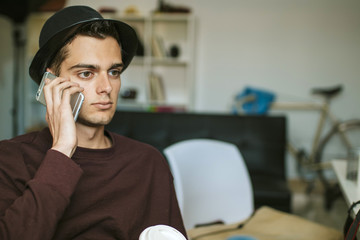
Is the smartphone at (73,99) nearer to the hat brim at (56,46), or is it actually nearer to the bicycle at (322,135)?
the hat brim at (56,46)

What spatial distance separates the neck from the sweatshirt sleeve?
254 mm

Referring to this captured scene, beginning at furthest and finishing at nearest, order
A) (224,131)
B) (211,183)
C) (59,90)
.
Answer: (224,131)
(211,183)
(59,90)

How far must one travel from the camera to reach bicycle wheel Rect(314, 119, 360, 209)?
377 cm

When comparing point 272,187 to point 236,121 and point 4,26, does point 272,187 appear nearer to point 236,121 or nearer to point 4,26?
point 236,121

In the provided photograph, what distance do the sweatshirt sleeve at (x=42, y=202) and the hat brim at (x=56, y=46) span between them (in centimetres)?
32

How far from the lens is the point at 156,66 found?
416 cm

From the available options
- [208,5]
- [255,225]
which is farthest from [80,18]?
[208,5]

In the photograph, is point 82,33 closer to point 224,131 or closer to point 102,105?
point 102,105

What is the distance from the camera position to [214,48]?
161 inches

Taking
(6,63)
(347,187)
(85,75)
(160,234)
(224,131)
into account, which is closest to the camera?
(160,234)

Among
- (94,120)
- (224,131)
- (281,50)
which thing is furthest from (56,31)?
(281,50)

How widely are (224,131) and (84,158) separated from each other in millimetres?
1771

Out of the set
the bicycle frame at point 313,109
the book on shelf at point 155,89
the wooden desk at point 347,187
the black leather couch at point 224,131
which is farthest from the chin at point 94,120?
the bicycle frame at point 313,109

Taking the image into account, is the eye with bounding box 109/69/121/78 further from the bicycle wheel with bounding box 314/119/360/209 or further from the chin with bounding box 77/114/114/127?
the bicycle wheel with bounding box 314/119/360/209
